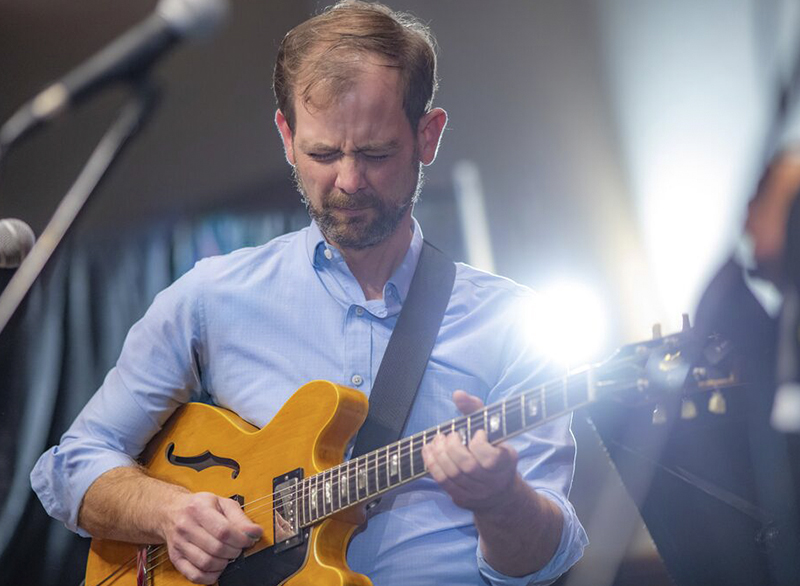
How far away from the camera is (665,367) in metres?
1.42

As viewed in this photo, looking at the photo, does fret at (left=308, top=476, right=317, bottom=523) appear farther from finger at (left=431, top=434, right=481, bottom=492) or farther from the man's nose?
the man's nose

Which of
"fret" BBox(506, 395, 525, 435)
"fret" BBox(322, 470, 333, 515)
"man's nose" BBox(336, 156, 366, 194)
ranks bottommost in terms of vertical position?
"fret" BBox(322, 470, 333, 515)

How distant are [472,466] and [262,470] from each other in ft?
1.59

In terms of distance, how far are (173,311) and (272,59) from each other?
0.89 meters

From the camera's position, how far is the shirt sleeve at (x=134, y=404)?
1996mm

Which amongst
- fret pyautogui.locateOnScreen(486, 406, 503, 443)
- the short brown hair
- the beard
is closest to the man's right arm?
fret pyautogui.locateOnScreen(486, 406, 503, 443)

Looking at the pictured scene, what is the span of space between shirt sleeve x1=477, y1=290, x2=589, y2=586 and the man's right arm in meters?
0.48

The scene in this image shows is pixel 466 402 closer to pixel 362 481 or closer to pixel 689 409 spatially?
pixel 362 481

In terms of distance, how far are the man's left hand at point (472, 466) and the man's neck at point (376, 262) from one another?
0.53m

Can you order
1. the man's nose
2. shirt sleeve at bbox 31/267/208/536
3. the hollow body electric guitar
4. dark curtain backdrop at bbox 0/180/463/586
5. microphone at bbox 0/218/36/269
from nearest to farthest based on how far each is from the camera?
the hollow body electric guitar
microphone at bbox 0/218/36/269
the man's nose
shirt sleeve at bbox 31/267/208/536
dark curtain backdrop at bbox 0/180/463/586

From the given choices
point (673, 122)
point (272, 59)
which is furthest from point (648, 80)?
Result: point (272, 59)

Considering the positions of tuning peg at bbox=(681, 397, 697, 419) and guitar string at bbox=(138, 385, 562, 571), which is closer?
guitar string at bbox=(138, 385, 562, 571)

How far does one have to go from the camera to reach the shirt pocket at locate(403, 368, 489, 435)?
189 centimetres

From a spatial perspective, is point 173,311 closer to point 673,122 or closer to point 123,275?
point 123,275
